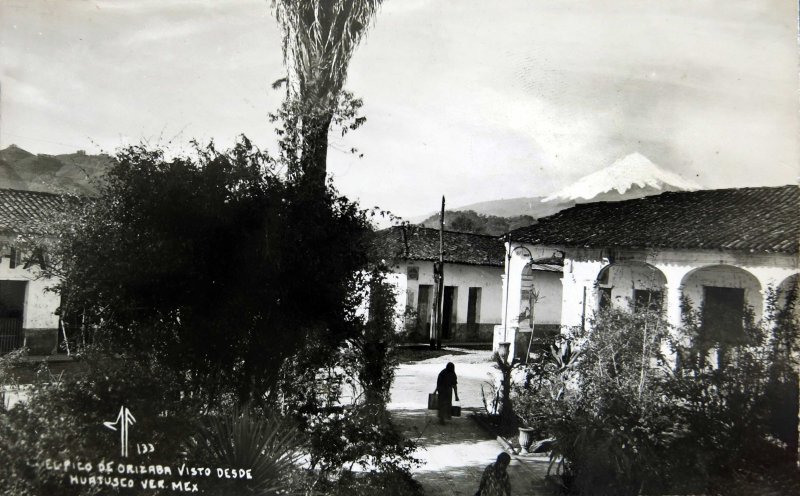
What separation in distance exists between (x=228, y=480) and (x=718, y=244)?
689 centimetres

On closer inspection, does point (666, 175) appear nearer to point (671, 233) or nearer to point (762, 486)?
point (671, 233)

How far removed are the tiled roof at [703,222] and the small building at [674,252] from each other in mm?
13

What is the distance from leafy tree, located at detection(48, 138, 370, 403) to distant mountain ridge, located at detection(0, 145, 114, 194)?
93cm

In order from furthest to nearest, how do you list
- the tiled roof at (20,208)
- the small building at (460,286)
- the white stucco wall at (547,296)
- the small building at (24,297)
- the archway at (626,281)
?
1. the white stucco wall at (547,296)
2. the small building at (460,286)
3. the small building at (24,297)
4. the tiled roof at (20,208)
5. the archway at (626,281)

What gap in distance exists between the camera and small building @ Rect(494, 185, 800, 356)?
6.36m

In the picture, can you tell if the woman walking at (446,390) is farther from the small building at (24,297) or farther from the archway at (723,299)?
the small building at (24,297)

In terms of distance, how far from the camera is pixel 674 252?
794 cm

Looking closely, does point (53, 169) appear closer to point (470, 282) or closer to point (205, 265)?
point (205, 265)

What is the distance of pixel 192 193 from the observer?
467 centimetres

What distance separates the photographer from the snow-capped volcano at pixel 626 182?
5738mm

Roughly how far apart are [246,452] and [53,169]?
492 centimetres

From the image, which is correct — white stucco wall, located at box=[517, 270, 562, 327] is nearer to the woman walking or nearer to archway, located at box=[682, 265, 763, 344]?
archway, located at box=[682, 265, 763, 344]

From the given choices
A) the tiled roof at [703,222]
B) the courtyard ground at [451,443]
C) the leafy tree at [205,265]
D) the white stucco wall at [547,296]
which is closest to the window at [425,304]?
the white stucco wall at [547,296]

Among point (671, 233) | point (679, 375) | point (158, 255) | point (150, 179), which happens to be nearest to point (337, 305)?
point (158, 255)
